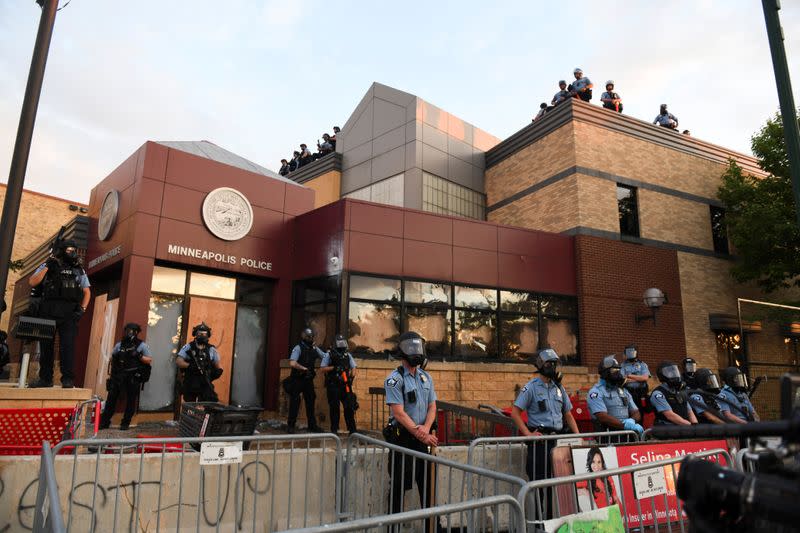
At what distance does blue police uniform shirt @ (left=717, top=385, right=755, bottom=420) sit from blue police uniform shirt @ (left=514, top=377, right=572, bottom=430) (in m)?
3.54

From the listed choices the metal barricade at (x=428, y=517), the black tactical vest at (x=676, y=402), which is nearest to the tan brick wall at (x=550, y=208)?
the black tactical vest at (x=676, y=402)

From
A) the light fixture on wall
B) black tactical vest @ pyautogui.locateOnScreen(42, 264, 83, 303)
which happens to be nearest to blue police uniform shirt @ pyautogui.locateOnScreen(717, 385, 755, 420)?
the light fixture on wall

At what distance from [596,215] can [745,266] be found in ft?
19.2

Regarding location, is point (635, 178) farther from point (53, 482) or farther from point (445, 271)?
point (53, 482)

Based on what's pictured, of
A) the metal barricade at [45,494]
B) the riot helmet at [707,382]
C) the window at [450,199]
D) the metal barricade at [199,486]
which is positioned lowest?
the metal barricade at [199,486]

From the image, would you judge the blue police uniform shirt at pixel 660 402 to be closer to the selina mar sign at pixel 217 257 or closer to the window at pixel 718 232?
the selina mar sign at pixel 217 257

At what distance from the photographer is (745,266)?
1767 centimetres

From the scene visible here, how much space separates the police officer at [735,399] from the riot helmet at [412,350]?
16.7ft

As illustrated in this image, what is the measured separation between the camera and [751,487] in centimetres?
135

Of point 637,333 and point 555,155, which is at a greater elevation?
point 555,155

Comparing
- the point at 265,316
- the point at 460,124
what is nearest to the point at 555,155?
the point at 460,124

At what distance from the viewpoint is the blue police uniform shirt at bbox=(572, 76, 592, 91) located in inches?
672

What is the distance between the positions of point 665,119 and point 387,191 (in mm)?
10187

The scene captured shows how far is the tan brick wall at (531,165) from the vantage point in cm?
1659
